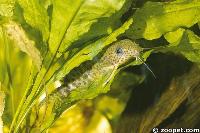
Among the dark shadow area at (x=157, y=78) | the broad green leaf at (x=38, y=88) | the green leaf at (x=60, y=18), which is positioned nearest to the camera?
the green leaf at (x=60, y=18)

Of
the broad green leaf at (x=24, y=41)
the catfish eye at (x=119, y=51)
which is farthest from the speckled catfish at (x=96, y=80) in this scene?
the broad green leaf at (x=24, y=41)

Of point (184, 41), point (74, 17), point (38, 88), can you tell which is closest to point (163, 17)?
point (184, 41)

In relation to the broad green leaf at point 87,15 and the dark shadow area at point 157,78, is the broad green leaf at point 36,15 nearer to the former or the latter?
the broad green leaf at point 87,15

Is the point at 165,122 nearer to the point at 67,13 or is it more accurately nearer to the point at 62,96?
the point at 62,96

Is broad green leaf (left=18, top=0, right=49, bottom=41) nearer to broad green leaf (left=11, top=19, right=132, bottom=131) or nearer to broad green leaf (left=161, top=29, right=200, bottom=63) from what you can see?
broad green leaf (left=11, top=19, right=132, bottom=131)

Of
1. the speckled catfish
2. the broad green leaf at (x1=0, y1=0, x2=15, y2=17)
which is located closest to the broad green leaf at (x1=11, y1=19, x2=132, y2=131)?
the speckled catfish

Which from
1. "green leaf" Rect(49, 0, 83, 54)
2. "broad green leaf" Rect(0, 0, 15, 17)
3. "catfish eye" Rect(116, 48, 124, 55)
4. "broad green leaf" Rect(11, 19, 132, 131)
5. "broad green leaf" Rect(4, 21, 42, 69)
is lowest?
"broad green leaf" Rect(11, 19, 132, 131)

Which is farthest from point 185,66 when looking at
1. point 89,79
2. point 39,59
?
point 39,59
